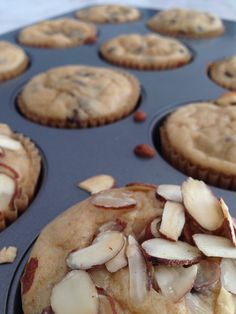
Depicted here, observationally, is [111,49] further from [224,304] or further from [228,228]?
[224,304]

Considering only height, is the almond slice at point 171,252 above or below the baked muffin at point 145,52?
above

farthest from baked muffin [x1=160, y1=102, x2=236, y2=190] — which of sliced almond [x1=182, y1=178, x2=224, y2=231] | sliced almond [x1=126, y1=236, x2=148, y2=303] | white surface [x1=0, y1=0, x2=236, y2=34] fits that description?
white surface [x1=0, y1=0, x2=236, y2=34]

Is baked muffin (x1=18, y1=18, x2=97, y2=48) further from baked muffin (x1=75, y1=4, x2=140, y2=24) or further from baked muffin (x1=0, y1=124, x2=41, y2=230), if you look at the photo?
baked muffin (x1=0, y1=124, x2=41, y2=230)

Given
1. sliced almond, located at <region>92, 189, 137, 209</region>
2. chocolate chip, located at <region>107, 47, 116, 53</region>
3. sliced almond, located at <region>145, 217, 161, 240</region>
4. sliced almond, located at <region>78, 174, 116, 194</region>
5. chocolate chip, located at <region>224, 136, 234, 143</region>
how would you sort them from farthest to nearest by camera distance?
chocolate chip, located at <region>107, 47, 116, 53</region>
chocolate chip, located at <region>224, 136, 234, 143</region>
sliced almond, located at <region>78, 174, 116, 194</region>
sliced almond, located at <region>92, 189, 137, 209</region>
sliced almond, located at <region>145, 217, 161, 240</region>

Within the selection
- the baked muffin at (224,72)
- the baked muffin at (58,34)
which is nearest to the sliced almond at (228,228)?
the baked muffin at (224,72)

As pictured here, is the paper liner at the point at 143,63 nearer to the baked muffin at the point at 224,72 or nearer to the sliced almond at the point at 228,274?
the baked muffin at the point at 224,72

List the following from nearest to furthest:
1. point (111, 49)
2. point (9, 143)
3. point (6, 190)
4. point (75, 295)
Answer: point (75, 295) → point (6, 190) → point (9, 143) → point (111, 49)

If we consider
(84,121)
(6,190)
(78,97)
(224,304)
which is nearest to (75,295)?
(224,304)
